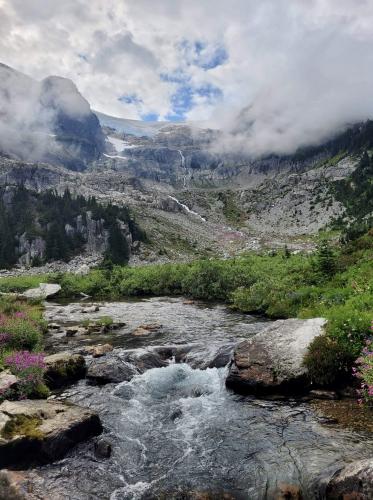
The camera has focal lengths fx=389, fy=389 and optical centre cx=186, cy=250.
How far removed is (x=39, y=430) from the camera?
501 inches

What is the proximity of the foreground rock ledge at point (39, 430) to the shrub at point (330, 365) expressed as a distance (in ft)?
29.3

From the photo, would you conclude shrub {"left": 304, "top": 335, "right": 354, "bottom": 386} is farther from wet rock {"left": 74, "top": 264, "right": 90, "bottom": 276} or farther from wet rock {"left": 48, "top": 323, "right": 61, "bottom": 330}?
wet rock {"left": 74, "top": 264, "right": 90, "bottom": 276}

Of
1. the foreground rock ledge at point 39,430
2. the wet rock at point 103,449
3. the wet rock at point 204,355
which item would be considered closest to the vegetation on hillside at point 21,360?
the foreground rock ledge at point 39,430

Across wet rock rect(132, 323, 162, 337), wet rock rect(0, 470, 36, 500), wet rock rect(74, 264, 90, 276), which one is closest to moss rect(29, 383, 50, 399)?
wet rock rect(0, 470, 36, 500)

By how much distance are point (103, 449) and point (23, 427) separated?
2.71 metres

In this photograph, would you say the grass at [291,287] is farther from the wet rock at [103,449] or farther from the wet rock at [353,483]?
the wet rock at [103,449]

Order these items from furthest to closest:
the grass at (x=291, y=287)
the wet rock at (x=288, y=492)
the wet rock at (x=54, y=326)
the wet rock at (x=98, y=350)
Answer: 1. the wet rock at (x=54, y=326)
2. the wet rock at (x=98, y=350)
3. the grass at (x=291, y=287)
4. the wet rock at (x=288, y=492)

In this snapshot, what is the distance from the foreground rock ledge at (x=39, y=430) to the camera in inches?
470

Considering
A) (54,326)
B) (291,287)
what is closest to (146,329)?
(54,326)

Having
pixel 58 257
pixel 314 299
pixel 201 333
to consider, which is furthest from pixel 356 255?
pixel 58 257

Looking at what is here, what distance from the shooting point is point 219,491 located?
34.8ft

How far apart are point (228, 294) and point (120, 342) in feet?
71.0

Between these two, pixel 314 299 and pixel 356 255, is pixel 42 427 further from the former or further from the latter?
pixel 356 255

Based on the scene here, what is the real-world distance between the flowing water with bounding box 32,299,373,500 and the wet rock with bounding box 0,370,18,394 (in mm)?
2699
